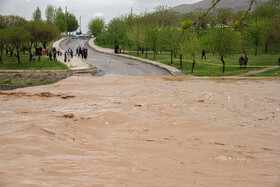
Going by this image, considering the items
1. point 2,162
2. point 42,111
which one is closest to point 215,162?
point 2,162

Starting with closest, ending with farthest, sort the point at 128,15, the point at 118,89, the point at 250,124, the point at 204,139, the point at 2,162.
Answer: the point at 2,162, the point at 204,139, the point at 250,124, the point at 118,89, the point at 128,15

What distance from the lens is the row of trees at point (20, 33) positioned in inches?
1146

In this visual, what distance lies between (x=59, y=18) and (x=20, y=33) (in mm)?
71433

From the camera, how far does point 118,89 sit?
19.5m

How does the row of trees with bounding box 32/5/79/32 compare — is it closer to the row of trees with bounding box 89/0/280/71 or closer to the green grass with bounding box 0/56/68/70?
the row of trees with bounding box 89/0/280/71

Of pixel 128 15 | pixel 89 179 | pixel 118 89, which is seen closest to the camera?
pixel 89 179

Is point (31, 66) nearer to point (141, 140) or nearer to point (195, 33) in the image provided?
point (195, 33)

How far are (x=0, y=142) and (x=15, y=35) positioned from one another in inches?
973

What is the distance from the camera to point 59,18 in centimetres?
9594

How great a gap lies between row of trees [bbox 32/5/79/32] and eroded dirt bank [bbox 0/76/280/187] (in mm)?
82524

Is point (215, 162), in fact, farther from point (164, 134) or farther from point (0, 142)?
point (0, 142)

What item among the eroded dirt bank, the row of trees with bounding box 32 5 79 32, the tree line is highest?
the row of trees with bounding box 32 5 79 32

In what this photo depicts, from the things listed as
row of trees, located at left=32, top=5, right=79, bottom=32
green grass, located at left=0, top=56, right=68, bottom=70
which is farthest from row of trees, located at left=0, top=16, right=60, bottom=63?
row of trees, located at left=32, top=5, right=79, bottom=32

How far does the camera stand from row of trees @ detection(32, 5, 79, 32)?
93.2m
